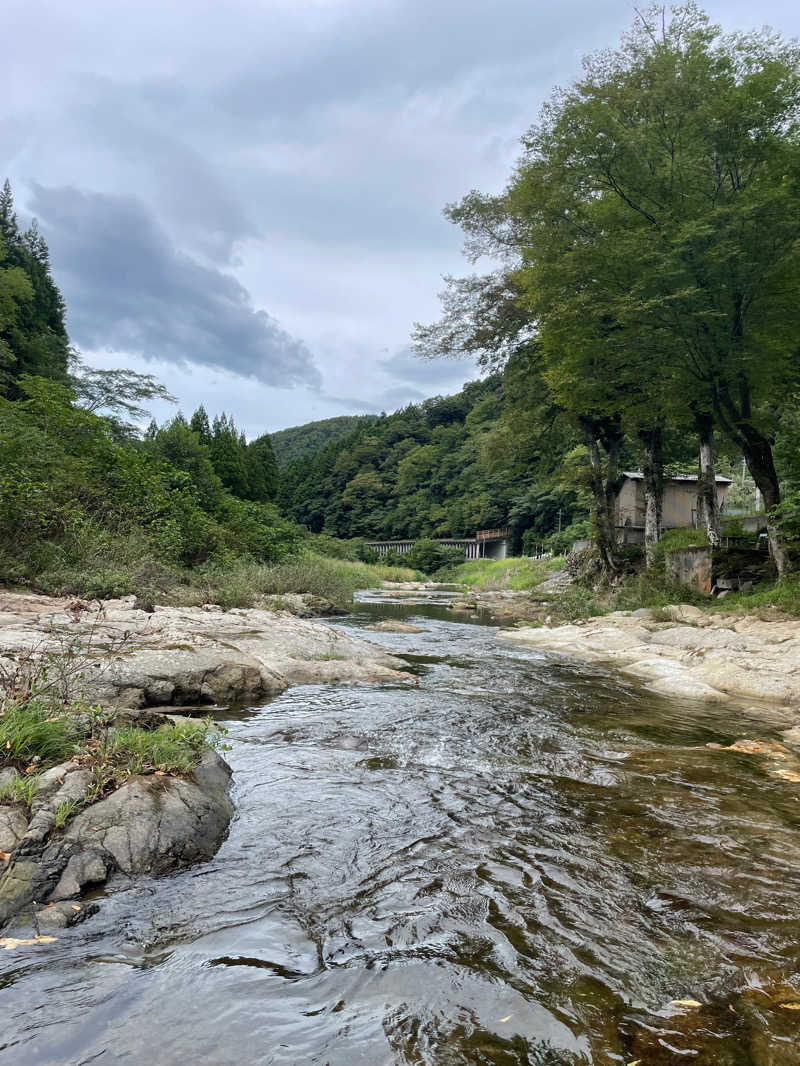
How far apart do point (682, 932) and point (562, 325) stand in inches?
723

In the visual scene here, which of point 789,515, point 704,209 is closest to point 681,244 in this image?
point 704,209

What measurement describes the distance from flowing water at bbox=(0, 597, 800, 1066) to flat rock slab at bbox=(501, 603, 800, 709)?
12.9 ft

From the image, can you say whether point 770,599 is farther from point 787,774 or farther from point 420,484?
point 420,484

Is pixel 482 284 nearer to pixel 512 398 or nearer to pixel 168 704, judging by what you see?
pixel 512 398

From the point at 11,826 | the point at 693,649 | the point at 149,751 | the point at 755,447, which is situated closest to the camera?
the point at 11,826

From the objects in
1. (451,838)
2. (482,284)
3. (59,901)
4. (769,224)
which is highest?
(482,284)

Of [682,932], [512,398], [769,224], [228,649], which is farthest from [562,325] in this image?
[682,932]

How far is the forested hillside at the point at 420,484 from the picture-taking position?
7200 centimetres

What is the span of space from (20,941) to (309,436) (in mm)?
157526

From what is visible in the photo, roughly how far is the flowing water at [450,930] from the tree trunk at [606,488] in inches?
761

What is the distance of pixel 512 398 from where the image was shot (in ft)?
86.1

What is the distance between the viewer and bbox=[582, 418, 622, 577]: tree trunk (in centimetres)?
2423

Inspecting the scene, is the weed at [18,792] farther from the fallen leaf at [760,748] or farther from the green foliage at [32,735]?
the fallen leaf at [760,748]

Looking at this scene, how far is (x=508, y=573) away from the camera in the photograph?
4638cm
